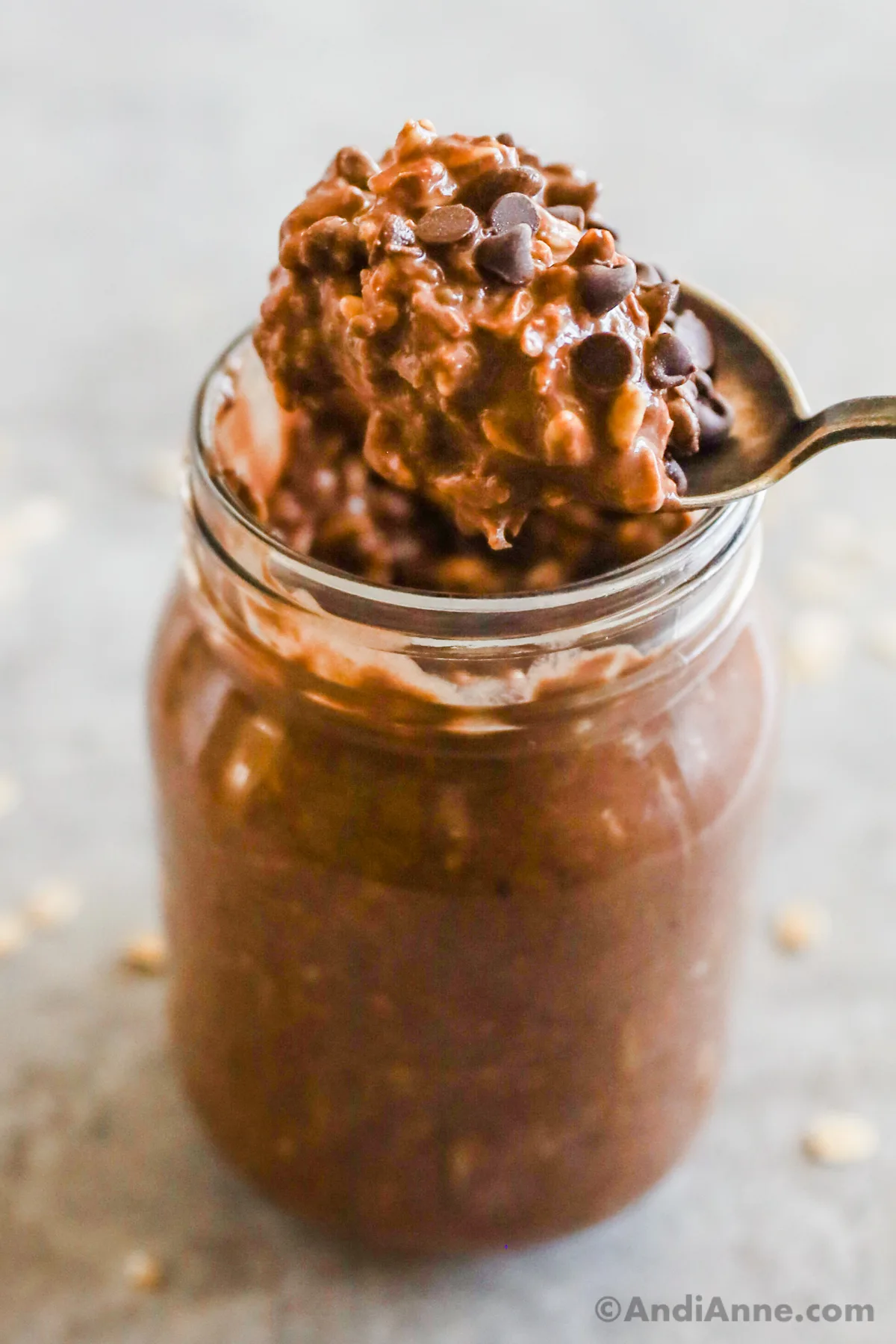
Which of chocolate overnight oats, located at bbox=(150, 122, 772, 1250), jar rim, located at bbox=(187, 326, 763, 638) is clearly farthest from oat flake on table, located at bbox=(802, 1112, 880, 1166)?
jar rim, located at bbox=(187, 326, 763, 638)

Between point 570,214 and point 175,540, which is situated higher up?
point 570,214

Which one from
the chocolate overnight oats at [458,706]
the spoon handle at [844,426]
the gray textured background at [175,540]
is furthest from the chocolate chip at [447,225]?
the gray textured background at [175,540]

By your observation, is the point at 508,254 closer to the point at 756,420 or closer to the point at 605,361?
the point at 605,361

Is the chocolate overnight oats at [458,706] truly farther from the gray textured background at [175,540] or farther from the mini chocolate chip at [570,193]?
the gray textured background at [175,540]

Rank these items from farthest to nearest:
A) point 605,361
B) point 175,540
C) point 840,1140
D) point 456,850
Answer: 1. point 175,540
2. point 840,1140
3. point 456,850
4. point 605,361

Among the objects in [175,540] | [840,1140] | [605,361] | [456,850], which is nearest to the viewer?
[605,361]

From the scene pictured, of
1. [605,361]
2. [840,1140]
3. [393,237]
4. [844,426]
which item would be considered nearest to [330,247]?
[393,237]

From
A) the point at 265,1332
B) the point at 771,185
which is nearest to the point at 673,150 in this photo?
the point at 771,185

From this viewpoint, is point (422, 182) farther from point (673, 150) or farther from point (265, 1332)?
point (673, 150)
